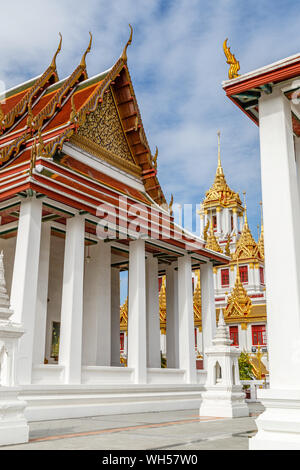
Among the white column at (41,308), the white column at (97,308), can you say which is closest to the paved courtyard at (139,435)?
the white column at (41,308)

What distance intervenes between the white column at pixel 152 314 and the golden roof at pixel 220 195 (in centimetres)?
2319

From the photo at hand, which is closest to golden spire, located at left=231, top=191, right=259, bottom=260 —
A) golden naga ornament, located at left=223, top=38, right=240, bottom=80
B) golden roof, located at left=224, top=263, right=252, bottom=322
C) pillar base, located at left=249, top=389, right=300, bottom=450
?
golden roof, located at left=224, top=263, right=252, bottom=322

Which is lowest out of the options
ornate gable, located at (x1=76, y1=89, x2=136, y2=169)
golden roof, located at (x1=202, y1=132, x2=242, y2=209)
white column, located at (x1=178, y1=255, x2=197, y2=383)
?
white column, located at (x1=178, y1=255, x2=197, y2=383)

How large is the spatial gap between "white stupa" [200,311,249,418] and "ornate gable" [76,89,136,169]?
6080 millimetres

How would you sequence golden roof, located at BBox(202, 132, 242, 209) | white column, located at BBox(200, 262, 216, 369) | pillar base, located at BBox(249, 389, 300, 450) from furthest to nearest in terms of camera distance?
golden roof, located at BBox(202, 132, 242, 209) → white column, located at BBox(200, 262, 216, 369) → pillar base, located at BBox(249, 389, 300, 450)

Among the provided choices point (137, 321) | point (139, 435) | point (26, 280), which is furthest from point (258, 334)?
point (139, 435)

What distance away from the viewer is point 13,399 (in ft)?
18.7

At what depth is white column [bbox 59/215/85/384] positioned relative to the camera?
956cm

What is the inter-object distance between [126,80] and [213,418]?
377 inches

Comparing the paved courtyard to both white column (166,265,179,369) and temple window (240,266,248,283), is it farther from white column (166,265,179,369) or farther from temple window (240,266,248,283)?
temple window (240,266,248,283)

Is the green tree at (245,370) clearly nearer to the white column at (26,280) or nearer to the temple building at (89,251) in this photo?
the temple building at (89,251)

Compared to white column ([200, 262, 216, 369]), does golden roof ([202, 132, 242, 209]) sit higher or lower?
higher

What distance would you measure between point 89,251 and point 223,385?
5.13m

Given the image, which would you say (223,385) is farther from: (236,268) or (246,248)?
(246,248)
